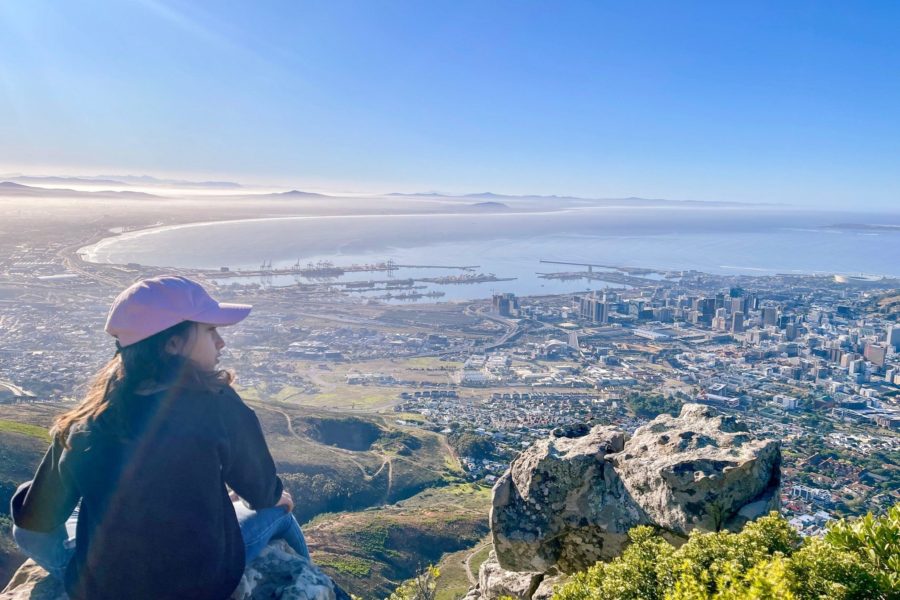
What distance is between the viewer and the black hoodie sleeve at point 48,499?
7.70 ft

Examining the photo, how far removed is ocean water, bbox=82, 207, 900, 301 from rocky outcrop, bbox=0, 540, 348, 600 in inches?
2102

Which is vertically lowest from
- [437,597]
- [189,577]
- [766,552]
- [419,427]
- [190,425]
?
[419,427]

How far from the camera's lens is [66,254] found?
59.0m

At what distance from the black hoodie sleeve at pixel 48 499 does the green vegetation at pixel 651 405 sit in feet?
74.6

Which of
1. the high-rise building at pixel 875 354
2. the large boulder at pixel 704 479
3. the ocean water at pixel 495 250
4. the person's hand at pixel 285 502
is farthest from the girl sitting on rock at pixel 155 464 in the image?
the ocean water at pixel 495 250

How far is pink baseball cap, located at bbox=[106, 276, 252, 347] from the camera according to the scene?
2301 millimetres

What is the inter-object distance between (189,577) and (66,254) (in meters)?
67.0

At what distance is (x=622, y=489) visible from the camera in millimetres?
4402

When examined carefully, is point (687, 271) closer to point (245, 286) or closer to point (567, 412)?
point (245, 286)

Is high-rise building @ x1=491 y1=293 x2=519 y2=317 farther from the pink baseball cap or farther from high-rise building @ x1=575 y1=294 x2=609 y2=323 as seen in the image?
the pink baseball cap

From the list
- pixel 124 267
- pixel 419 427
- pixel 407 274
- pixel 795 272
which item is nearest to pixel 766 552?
pixel 419 427

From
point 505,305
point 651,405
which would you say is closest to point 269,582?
point 651,405

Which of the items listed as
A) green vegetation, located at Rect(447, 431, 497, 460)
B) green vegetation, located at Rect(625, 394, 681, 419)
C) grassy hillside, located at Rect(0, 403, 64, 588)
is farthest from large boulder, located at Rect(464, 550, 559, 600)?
green vegetation, located at Rect(625, 394, 681, 419)

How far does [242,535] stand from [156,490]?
2.00 ft
